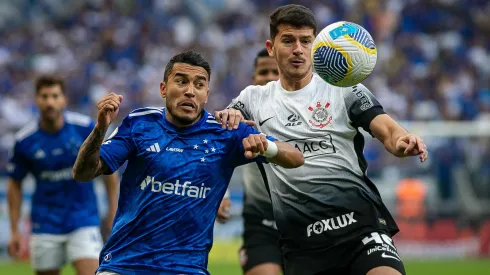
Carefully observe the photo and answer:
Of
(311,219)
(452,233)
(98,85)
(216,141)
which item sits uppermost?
(98,85)

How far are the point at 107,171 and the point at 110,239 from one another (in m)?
0.47

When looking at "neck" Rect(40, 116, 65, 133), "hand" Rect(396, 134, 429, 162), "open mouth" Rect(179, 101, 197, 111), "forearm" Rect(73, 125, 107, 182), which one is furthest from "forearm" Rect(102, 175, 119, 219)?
"hand" Rect(396, 134, 429, 162)

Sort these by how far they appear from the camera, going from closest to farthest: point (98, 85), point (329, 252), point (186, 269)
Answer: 1. point (186, 269)
2. point (329, 252)
3. point (98, 85)

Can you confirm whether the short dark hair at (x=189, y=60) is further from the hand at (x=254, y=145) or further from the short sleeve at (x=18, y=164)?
the short sleeve at (x=18, y=164)

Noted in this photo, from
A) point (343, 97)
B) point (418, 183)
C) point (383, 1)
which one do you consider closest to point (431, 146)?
point (418, 183)

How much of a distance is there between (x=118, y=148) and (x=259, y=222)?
2993 millimetres

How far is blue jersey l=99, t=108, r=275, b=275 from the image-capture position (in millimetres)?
5973

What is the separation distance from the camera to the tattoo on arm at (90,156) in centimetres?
576

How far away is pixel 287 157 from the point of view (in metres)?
6.09

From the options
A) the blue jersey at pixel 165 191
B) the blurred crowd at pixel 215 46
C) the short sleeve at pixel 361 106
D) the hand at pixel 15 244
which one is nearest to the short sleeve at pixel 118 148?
the blue jersey at pixel 165 191

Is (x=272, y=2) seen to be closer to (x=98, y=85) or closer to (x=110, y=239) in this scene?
(x=98, y=85)

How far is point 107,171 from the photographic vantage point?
6055mm

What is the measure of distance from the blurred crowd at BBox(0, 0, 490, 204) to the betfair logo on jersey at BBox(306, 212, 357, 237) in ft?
52.7

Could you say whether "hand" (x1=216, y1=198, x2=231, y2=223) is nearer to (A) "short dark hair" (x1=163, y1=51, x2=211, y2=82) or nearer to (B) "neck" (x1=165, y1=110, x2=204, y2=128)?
(B) "neck" (x1=165, y1=110, x2=204, y2=128)
